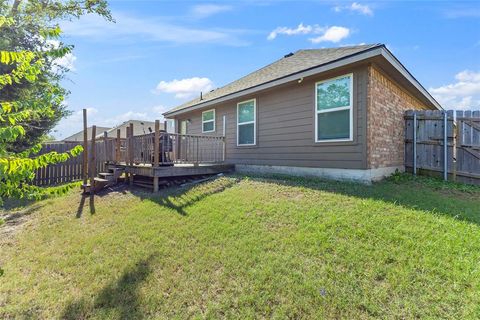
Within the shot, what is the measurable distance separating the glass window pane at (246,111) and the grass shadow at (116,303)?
648 cm

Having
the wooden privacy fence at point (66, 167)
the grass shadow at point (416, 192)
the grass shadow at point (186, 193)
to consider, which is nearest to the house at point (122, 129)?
the wooden privacy fence at point (66, 167)

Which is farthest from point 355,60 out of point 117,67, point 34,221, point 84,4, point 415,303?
point 84,4

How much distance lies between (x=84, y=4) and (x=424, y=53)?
15922 mm

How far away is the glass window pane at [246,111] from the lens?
905 centimetres

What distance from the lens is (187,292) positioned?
121 inches

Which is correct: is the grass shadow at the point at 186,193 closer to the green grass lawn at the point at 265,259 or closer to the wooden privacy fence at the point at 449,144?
the green grass lawn at the point at 265,259

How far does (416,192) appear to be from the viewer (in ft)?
18.4

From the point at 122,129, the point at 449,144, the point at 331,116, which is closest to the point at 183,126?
the point at 331,116

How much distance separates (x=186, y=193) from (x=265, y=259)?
375cm

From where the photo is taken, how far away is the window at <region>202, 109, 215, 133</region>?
10935mm

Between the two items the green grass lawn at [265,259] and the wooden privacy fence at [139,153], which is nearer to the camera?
the green grass lawn at [265,259]

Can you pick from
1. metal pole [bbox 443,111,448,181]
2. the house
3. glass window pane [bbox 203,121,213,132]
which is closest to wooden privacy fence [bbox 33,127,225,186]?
glass window pane [bbox 203,121,213,132]

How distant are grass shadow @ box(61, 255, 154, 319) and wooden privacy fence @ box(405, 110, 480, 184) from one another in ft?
25.6

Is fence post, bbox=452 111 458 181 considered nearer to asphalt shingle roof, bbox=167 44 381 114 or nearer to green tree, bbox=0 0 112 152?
asphalt shingle roof, bbox=167 44 381 114
